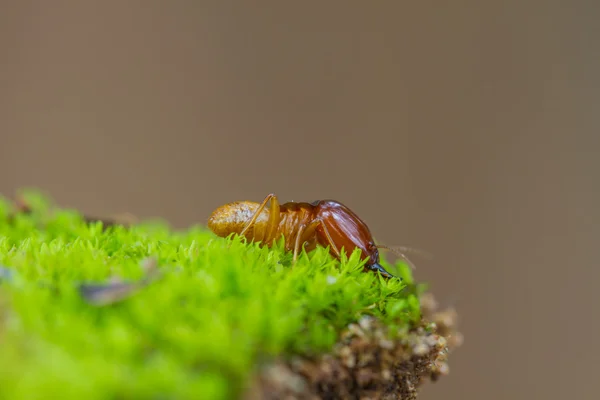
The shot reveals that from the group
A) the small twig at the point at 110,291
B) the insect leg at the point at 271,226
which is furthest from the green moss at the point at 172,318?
the insect leg at the point at 271,226

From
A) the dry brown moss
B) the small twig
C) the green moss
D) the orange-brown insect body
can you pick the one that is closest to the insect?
the orange-brown insect body

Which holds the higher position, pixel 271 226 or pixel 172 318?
Result: pixel 271 226

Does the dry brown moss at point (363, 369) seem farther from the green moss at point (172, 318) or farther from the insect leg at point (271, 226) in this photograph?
the insect leg at point (271, 226)

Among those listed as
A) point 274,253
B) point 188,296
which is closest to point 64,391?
point 188,296

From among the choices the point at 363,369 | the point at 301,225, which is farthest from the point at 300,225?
the point at 363,369

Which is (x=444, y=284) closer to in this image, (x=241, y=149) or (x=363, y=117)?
(x=363, y=117)

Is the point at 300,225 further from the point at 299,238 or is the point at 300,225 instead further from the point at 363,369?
the point at 363,369
